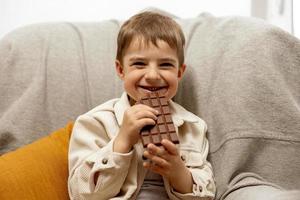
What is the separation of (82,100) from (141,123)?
0.36 metres

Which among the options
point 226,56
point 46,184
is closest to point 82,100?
point 46,184

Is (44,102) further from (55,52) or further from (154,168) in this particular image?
(154,168)

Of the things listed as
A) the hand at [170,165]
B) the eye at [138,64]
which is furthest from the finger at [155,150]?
the eye at [138,64]

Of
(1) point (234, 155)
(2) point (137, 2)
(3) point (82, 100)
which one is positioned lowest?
(1) point (234, 155)

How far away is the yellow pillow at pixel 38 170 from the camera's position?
107cm

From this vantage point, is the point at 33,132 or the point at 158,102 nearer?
the point at 158,102

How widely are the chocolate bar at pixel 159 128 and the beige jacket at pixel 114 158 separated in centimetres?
9

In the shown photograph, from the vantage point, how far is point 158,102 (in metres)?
1.09

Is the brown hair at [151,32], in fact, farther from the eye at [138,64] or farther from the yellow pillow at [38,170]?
the yellow pillow at [38,170]

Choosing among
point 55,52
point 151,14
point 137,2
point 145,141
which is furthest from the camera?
point 137,2

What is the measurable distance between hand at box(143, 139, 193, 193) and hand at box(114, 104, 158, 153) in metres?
0.06

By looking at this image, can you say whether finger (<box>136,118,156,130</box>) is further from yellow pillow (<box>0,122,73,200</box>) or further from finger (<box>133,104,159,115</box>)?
yellow pillow (<box>0,122,73,200</box>)

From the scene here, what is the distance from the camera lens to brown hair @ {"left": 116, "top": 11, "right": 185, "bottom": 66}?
3.87 ft

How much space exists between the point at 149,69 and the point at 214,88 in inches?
9.3
